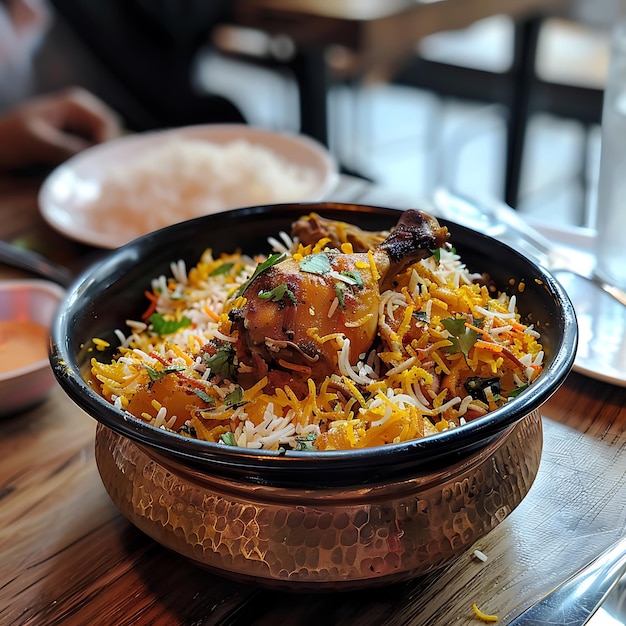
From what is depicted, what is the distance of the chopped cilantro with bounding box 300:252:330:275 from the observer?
751 millimetres

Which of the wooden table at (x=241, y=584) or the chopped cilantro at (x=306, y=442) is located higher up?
the chopped cilantro at (x=306, y=442)

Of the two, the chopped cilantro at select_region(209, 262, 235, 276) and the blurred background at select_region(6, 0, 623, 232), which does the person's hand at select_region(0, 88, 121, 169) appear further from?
the chopped cilantro at select_region(209, 262, 235, 276)

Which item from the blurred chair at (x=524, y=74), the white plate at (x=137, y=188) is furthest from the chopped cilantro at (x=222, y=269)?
the blurred chair at (x=524, y=74)

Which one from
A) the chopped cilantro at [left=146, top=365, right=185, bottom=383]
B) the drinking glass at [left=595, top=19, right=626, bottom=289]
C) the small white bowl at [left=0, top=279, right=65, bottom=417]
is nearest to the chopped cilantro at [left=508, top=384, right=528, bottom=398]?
the chopped cilantro at [left=146, top=365, right=185, bottom=383]

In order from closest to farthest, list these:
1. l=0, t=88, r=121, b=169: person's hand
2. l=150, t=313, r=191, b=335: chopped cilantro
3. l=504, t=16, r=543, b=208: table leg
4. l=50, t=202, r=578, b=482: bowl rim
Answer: l=50, t=202, r=578, b=482: bowl rim, l=150, t=313, r=191, b=335: chopped cilantro, l=0, t=88, r=121, b=169: person's hand, l=504, t=16, r=543, b=208: table leg

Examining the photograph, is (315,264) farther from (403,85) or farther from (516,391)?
(403,85)

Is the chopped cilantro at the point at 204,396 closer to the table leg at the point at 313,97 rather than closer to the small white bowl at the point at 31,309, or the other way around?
the small white bowl at the point at 31,309

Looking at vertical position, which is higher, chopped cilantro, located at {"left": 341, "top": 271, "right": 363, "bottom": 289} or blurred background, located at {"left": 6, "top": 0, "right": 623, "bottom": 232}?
chopped cilantro, located at {"left": 341, "top": 271, "right": 363, "bottom": 289}

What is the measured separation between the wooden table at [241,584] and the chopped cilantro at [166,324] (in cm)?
17

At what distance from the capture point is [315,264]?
761 millimetres

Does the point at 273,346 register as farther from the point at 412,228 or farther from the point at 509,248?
the point at 509,248

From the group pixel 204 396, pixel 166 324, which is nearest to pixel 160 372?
pixel 204 396

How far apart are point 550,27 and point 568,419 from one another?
11.3 ft

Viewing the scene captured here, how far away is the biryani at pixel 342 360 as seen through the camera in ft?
2.23
